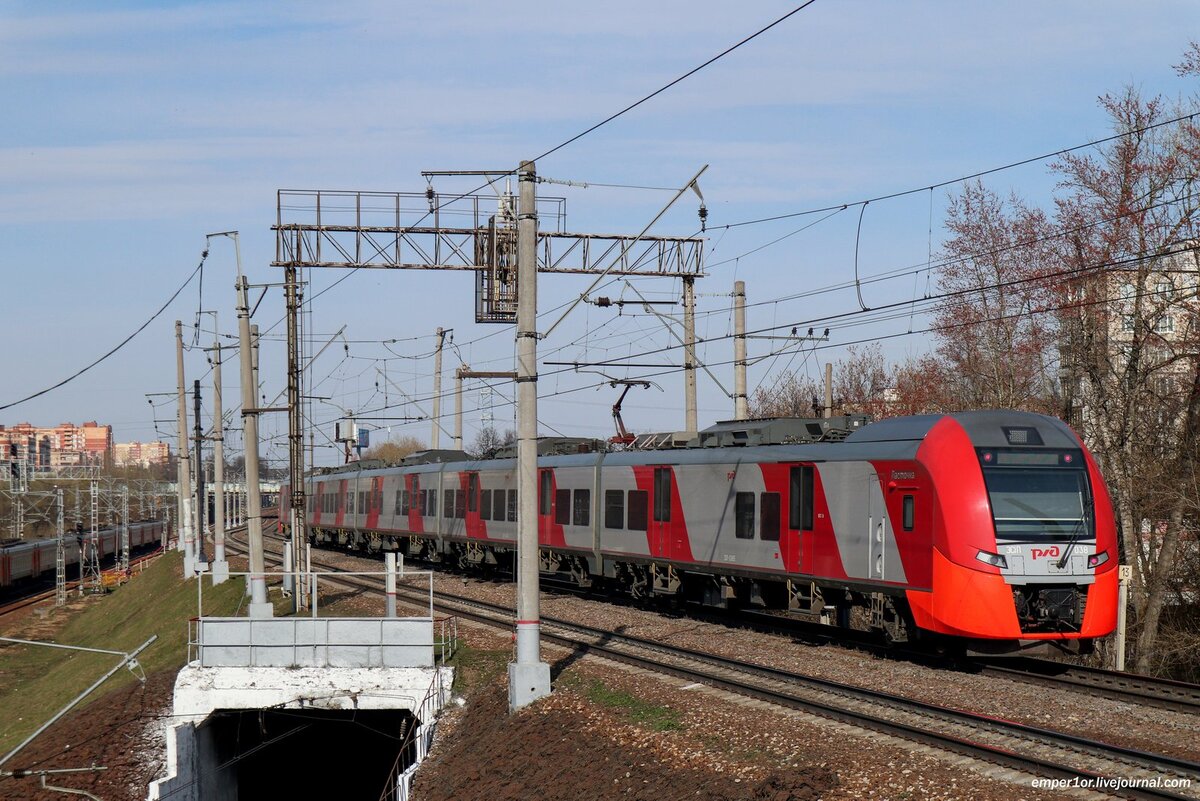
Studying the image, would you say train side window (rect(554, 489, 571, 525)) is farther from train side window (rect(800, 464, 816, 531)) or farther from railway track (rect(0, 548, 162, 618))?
railway track (rect(0, 548, 162, 618))

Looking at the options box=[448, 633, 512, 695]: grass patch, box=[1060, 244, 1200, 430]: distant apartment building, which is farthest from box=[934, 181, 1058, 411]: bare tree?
box=[448, 633, 512, 695]: grass patch

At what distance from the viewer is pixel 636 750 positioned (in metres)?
12.4

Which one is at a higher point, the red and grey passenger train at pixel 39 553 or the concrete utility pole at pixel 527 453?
the concrete utility pole at pixel 527 453

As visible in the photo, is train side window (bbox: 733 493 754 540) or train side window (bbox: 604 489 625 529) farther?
train side window (bbox: 604 489 625 529)

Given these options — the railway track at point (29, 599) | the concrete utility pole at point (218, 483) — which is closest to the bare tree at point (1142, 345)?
the concrete utility pole at point (218, 483)

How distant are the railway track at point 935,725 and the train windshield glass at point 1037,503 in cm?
307

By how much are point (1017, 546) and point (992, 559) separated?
389 mm

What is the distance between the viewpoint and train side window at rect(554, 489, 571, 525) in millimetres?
27891

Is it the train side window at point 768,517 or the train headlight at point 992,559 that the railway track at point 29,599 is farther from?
the train headlight at point 992,559

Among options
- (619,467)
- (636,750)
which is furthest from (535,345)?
(619,467)

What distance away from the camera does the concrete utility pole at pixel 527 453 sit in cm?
1505

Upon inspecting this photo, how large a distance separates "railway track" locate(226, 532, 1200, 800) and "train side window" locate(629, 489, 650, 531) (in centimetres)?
531

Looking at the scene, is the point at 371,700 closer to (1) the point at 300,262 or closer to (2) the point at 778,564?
(2) the point at 778,564

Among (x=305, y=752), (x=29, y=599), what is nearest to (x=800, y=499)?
(x=305, y=752)
